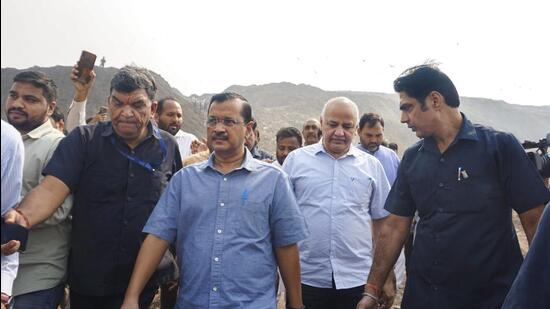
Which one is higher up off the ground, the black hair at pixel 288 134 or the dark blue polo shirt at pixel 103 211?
the black hair at pixel 288 134

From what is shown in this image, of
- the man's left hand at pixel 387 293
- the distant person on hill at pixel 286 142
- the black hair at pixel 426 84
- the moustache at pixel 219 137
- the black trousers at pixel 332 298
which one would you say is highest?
the black hair at pixel 426 84

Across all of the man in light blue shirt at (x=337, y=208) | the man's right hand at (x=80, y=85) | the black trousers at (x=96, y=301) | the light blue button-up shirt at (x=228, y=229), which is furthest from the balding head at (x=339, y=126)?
the black trousers at (x=96, y=301)

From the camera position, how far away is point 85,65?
2.63 metres

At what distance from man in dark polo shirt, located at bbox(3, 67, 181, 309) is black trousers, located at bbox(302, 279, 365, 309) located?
1.18 metres

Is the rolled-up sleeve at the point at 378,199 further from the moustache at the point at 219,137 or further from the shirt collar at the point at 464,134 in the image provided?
the moustache at the point at 219,137

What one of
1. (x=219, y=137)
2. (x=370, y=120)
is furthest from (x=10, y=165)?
(x=370, y=120)

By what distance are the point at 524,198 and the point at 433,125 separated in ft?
1.93

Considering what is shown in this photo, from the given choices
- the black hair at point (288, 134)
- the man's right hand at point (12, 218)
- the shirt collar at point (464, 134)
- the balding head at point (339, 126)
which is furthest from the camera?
the black hair at point (288, 134)

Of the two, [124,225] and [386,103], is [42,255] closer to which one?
[124,225]

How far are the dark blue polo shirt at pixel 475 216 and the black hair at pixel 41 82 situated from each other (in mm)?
2205

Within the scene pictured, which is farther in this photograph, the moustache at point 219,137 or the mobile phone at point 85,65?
the mobile phone at point 85,65

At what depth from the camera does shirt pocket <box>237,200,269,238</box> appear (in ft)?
7.34

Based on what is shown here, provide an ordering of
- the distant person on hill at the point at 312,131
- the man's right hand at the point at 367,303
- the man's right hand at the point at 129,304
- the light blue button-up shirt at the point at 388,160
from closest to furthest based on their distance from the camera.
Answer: the man's right hand at the point at 129,304
the man's right hand at the point at 367,303
the light blue button-up shirt at the point at 388,160
the distant person on hill at the point at 312,131

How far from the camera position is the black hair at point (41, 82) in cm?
253
